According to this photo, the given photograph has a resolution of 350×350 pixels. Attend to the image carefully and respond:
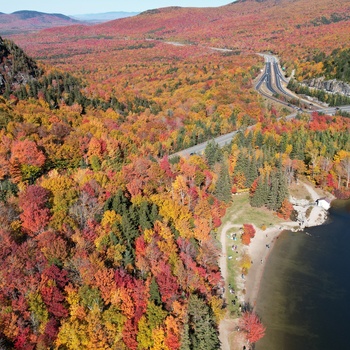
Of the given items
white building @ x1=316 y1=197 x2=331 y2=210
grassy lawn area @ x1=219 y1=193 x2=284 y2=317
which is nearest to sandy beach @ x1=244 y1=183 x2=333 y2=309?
white building @ x1=316 y1=197 x2=331 y2=210

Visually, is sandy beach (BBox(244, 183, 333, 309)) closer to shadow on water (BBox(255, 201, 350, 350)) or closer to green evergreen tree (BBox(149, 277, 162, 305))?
shadow on water (BBox(255, 201, 350, 350))

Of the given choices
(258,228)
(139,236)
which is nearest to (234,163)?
(258,228)

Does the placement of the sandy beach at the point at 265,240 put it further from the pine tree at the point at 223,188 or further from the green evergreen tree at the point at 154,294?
the green evergreen tree at the point at 154,294

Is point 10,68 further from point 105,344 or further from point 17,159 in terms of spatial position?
point 105,344

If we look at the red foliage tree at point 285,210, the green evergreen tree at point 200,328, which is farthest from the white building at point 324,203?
the green evergreen tree at point 200,328

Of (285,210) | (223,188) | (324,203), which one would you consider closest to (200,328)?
(223,188)

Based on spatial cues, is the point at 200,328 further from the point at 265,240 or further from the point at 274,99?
the point at 274,99

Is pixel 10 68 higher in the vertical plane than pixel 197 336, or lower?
higher
